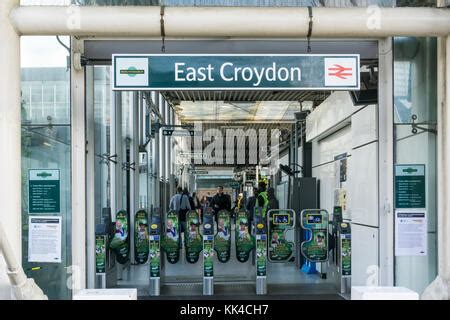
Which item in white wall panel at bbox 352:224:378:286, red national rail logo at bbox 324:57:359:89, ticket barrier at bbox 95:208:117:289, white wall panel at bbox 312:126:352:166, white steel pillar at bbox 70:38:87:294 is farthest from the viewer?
white wall panel at bbox 312:126:352:166

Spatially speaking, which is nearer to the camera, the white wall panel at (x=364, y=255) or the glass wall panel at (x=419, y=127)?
the glass wall panel at (x=419, y=127)

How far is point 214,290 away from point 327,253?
1765mm

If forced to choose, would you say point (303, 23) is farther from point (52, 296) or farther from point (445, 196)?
point (52, 296)

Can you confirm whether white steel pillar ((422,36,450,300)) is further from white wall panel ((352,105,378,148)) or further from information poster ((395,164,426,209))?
white wall panel ((352,105,378,148))

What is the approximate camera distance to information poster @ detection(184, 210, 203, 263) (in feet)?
28.2

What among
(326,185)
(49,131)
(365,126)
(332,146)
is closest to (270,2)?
(365,126)

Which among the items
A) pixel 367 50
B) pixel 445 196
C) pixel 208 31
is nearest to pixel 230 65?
pixel 208 31

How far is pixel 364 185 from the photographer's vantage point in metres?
7.07

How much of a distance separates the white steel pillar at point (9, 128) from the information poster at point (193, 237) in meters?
3.94

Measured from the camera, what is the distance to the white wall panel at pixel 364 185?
6430 millimetres

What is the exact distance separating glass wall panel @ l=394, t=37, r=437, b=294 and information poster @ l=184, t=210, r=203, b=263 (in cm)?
354

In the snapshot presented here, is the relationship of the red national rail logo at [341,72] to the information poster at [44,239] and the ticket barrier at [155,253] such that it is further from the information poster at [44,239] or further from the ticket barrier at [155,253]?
the ticket barrier at [155,253]

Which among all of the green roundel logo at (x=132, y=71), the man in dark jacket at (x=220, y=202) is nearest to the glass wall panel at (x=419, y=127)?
the green roundel logo at (x=132, y=71)

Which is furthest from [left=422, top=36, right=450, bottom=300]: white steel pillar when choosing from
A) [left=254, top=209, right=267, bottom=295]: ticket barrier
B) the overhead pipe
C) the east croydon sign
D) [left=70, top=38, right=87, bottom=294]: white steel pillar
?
[left=70, top=38, right=87, bottom=294]: white steel pillar
